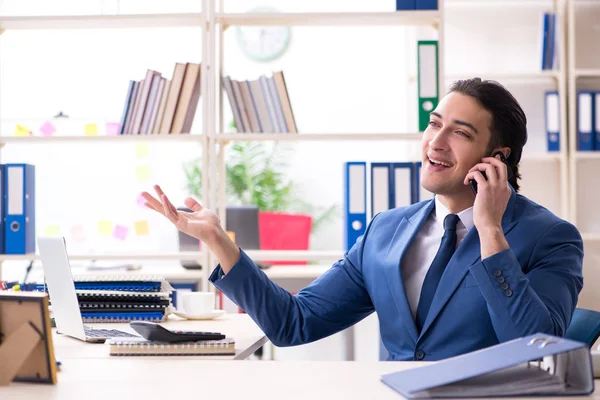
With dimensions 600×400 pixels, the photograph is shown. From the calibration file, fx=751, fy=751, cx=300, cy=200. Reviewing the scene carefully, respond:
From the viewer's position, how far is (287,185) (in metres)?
6.02

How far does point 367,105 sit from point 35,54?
270 cm

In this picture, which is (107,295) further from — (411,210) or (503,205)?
(503,205)

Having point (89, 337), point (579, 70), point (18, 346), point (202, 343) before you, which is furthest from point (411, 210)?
point (579, 70)

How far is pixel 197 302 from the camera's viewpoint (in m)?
2.16

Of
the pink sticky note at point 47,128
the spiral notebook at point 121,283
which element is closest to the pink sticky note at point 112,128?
the pink sticky note at point 47,128

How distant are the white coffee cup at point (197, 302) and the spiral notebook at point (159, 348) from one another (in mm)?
590

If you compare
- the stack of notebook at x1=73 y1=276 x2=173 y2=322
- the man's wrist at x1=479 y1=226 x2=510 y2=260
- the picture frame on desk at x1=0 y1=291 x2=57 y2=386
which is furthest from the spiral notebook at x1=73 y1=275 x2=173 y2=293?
the man's wrist at x1=479 y1=226 x2=510 y2=260

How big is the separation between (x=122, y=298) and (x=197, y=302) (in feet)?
0.73

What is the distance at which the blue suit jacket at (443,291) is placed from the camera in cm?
148

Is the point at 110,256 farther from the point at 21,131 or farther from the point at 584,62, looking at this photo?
the point at 584,62

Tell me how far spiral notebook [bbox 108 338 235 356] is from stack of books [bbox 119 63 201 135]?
1842mm

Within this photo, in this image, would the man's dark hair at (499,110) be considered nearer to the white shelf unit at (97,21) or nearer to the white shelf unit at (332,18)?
the white shelf unit at (332,18)

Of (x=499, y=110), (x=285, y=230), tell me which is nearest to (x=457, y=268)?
(x=499, y=110)

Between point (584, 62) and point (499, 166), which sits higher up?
point (584, 62)
